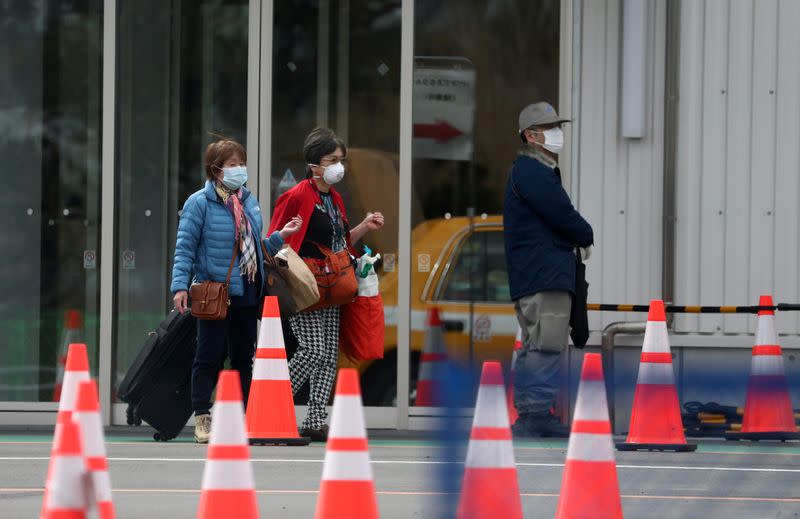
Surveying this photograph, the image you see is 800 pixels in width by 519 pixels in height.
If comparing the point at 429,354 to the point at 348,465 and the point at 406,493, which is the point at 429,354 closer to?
the point at 406,493

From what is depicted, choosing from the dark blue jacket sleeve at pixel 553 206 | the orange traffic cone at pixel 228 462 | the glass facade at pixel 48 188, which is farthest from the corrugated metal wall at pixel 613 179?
the orange traffic cone at pixel 228 462

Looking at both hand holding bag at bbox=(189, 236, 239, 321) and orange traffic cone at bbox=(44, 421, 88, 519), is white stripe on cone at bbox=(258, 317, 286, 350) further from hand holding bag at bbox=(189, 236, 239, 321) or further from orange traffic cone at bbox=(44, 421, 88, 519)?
orange traffic cone at bbox=(44, 421, 88, 519)

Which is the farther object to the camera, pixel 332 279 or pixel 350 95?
pixel 350 95

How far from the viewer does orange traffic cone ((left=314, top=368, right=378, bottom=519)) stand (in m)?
5.14

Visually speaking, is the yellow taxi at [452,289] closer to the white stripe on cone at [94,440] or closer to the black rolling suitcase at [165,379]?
the black rolling suitcase at [165,379]

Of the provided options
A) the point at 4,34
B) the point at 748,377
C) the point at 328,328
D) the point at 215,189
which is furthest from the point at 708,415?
the point at 4,34

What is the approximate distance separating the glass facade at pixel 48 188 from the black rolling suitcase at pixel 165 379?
6.05 ft

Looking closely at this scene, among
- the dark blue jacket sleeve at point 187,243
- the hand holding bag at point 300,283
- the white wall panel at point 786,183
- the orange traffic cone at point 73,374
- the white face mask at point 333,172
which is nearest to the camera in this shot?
the orange traffic cone at point 73,374

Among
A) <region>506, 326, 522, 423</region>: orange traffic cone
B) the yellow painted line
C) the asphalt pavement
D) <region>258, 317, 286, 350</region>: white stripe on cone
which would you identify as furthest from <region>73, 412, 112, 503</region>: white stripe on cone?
<region>506, 326, 522, 423</region>: orange traffic cone

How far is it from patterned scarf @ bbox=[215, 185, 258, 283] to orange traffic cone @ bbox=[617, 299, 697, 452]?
7.28 feet

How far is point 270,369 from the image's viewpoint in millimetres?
9312

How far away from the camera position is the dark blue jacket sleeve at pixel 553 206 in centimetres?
947

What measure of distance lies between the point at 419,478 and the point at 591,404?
8.10 feet

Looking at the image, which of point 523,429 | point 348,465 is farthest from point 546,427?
point 348,465
